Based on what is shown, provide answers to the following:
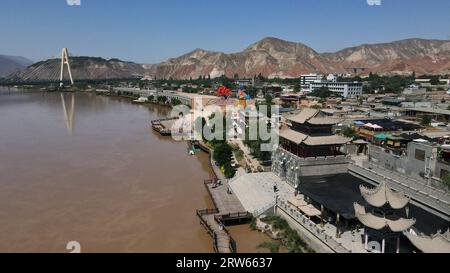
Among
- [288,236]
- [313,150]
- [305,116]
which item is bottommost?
[288,236]

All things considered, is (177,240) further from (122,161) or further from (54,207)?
(122,161)

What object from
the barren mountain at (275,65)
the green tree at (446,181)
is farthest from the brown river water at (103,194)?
the barren mountain at (275,65)

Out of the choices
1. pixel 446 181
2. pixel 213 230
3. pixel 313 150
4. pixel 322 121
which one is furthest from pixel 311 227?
pixel 322 121

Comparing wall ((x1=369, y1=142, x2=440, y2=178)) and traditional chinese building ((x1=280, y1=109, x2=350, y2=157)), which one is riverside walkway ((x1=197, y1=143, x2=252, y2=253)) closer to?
traditional chinese building ((x1=280, y1=109, x2=350, y2=157))

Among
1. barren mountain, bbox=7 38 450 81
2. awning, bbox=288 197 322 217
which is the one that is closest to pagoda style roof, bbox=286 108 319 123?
awning, bbox=288 197 322 217

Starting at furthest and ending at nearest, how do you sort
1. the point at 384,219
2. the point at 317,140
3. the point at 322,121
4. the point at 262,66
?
the point at 262,66 → the point at 322,121 → the point at 317,140 → the point at 384,219

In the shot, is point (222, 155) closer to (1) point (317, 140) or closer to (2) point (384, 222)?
(1) point (317, 140)
